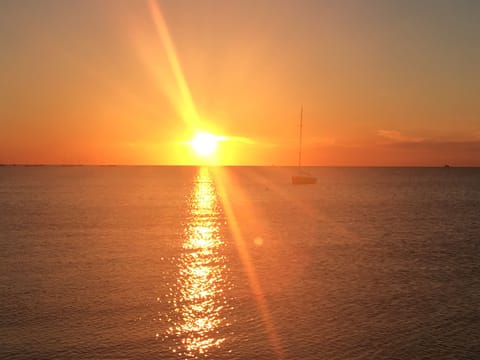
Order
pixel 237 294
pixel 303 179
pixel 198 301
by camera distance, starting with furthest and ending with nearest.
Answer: pixel 303 179 → pixel 237 294 → pixel 198 301

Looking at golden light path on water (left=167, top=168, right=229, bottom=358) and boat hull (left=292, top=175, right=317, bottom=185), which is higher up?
boat hull (left=292, top=175, right=317, bottom=185)

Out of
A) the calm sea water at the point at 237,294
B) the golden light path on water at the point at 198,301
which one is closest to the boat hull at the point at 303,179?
the calm sea water at the point at 237,294

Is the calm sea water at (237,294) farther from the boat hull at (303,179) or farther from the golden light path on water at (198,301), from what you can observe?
the boat hull at (303,179)

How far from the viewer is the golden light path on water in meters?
19.5

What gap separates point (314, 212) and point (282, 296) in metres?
55.1

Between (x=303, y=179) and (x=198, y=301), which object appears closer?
(x=198, y=301)

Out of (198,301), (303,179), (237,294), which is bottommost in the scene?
(198,301)

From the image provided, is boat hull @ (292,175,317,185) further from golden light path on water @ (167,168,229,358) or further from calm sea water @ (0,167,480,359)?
golden light path on water @ (167,168,229,358)

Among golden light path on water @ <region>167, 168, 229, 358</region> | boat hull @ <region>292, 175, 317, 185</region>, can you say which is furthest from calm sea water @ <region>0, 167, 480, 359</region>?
boat hull @ <region>292, 175, 317, 185</region>

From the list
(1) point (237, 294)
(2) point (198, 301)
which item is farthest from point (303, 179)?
(2) point (198, 301)

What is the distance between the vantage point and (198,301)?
2556cm

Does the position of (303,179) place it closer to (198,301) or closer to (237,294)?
(237,294)

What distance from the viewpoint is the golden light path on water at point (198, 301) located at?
64.1 feet

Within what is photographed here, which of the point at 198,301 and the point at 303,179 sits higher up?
the point at 303,179
